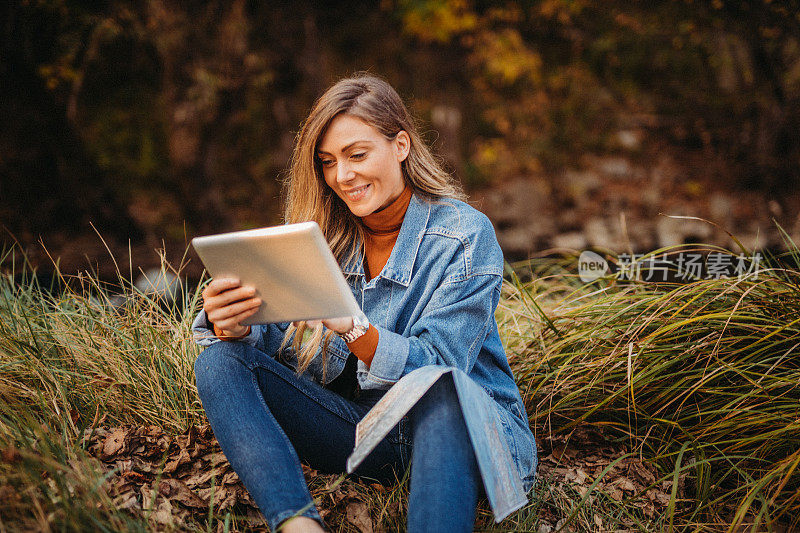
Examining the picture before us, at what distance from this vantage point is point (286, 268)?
1.53 meters

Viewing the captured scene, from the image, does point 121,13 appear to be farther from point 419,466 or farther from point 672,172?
point 672,172

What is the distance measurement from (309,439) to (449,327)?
0.57 metres

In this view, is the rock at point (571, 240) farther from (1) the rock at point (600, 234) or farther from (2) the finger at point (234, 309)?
(2) the finger at point (234, 309)

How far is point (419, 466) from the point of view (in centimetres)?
153

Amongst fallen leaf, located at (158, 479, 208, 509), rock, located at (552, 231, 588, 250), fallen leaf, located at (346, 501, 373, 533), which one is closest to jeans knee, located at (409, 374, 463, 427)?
fallen leaf, located at (346, 501, 373, 533)

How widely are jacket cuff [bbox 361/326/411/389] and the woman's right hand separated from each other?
0.36 metres

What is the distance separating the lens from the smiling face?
Answer: 1935 millimetres

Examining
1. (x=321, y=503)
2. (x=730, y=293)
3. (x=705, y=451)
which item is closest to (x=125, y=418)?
(x=321, y=503)

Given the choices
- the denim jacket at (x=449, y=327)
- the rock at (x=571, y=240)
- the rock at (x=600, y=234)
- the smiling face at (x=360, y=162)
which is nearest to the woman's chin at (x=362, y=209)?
the smiling face at (x=360, y=162)

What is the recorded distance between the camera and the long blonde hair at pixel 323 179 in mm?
1941

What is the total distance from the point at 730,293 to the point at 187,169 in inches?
214

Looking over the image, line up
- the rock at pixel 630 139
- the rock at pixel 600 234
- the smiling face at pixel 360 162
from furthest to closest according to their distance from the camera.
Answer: the rock at pixel 630 139, the rock at pixel 600 234, the smiling face at pixel 360 162

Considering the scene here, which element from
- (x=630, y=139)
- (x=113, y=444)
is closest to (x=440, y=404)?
(x=113, y=444)

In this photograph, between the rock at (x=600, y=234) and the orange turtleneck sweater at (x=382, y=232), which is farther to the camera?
the rock at (x=600, y=234)
